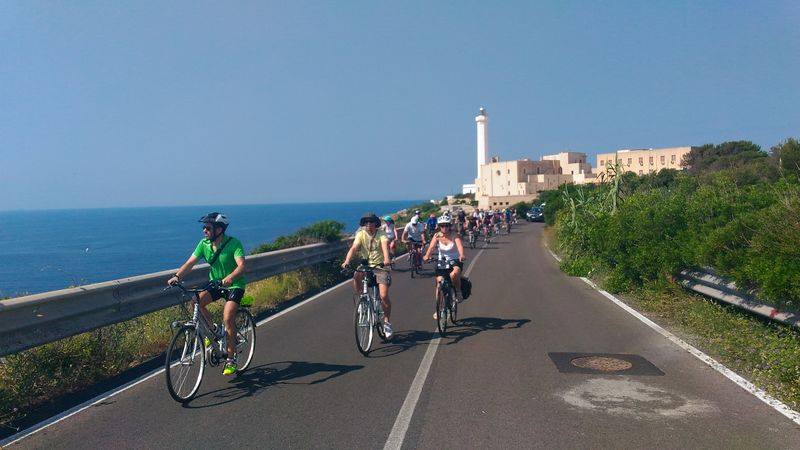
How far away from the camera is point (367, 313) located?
9.30 m

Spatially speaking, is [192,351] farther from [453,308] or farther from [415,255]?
[415,255]

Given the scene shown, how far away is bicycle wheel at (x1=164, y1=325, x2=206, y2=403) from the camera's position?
6887mm

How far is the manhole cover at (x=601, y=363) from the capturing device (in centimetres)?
820

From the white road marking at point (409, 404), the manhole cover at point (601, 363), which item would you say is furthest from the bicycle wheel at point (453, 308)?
the manhole cover at point (601, 363)

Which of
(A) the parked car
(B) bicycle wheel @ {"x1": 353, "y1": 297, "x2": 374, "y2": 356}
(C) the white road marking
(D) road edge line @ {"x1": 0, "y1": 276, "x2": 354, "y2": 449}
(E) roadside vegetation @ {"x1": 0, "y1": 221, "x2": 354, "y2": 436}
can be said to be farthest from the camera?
(A) the parked car

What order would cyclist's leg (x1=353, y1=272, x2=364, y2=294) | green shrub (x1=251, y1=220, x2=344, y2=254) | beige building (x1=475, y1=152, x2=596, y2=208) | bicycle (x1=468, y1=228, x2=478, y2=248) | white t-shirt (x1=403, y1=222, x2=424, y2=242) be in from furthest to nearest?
beige building (x1=475, y1=152, x2=596, y2=208) < bicycle (x1=468, y1=228, x2=478, y2=248) < green shrub (x1=251, y1=220, x2=344, y2=254) < white t-shirt (x1=403, y1=222, x2=424, y2=242) < cyclist's leg (x1=353, y1=272, x2=364, y2=294)

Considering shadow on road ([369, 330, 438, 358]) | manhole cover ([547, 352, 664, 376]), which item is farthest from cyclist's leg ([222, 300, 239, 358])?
manhole cover ([547, 352, 664, 376])

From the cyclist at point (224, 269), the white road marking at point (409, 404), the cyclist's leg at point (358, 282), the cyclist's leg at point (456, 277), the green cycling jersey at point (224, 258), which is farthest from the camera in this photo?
the cyclist's leg at point (456, 277)

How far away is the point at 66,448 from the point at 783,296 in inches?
308

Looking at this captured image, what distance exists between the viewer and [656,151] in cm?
11200

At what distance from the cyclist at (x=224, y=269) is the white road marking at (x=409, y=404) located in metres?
2.10

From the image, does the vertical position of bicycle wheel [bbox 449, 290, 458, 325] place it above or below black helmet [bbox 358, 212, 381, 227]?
below

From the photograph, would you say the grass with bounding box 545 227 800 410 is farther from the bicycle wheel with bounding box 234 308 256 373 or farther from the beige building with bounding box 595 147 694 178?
the beige building with bounding box 595 147 694 178

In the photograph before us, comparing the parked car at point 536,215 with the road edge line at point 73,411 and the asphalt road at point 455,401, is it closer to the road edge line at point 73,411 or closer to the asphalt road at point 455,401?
the asphalt road at point 455,401
